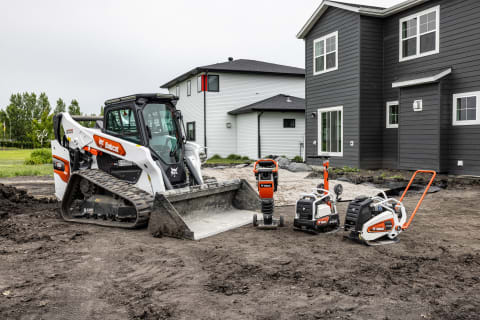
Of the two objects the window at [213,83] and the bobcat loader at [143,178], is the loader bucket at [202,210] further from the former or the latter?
the window at [213,83]

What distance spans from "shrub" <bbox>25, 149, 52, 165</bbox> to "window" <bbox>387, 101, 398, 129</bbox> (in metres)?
18.5

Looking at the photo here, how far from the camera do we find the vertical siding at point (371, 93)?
15.3 metres

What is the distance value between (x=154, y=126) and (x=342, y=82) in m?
10.8

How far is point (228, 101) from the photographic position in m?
25.2

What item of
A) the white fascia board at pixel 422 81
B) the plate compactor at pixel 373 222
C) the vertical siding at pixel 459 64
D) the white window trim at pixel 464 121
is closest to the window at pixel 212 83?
the white fascia board at pixel 422 81

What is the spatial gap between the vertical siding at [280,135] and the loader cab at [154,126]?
15.9 meters

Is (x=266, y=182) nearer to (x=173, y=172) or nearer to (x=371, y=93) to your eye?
(x=173, y=172)

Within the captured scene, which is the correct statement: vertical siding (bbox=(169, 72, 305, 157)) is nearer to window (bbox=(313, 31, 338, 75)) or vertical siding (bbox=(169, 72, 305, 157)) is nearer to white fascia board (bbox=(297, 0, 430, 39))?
white fascia board (bbox=(297, 0, 430, 39))

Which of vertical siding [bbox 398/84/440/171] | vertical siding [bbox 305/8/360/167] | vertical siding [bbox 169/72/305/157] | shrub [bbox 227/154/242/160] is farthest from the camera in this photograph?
vertical siding [bbox 169/72/305/157]

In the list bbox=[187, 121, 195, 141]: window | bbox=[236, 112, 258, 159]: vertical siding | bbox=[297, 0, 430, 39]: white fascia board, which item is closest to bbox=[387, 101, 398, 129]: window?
bbox=[297, 0, 430, 39]: white fascia board

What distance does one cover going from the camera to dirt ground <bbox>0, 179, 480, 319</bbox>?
3.45 meters

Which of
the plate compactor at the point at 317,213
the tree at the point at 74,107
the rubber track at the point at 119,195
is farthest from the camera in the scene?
the tree at the point at 74,107

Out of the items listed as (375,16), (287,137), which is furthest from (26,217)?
(287,137)

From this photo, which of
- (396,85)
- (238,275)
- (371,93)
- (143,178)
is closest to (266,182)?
(143,178)
